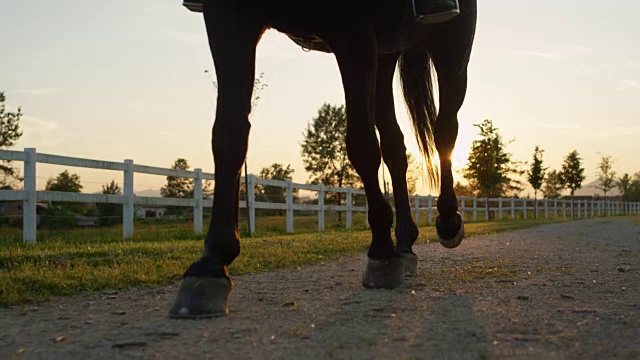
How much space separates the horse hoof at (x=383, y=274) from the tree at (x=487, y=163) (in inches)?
1256

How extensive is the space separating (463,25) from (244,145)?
8.48 feet

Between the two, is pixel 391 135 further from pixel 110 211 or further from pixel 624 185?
pixel 624 185

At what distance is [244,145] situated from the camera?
2.97 metres

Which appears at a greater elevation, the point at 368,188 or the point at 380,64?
the point at 380,64

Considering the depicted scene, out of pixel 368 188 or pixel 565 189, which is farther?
pixel 565 189

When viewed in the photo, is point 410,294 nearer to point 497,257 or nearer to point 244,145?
point 244,145

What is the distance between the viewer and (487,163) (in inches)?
1390

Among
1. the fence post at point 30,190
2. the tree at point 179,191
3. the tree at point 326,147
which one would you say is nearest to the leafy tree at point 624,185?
the tree at point 326,147

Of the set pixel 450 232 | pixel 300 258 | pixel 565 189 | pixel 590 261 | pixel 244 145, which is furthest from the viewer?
pixel 565 189

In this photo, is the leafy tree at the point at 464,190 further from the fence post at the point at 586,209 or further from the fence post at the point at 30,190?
the fence post at the point at 30,190

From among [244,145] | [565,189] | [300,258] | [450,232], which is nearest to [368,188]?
[244,145]

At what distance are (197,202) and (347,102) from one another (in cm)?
1101

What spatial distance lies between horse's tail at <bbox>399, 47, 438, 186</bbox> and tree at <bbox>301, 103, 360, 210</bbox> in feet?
154

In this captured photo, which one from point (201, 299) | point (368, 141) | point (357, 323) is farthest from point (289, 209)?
point (357, 323)
